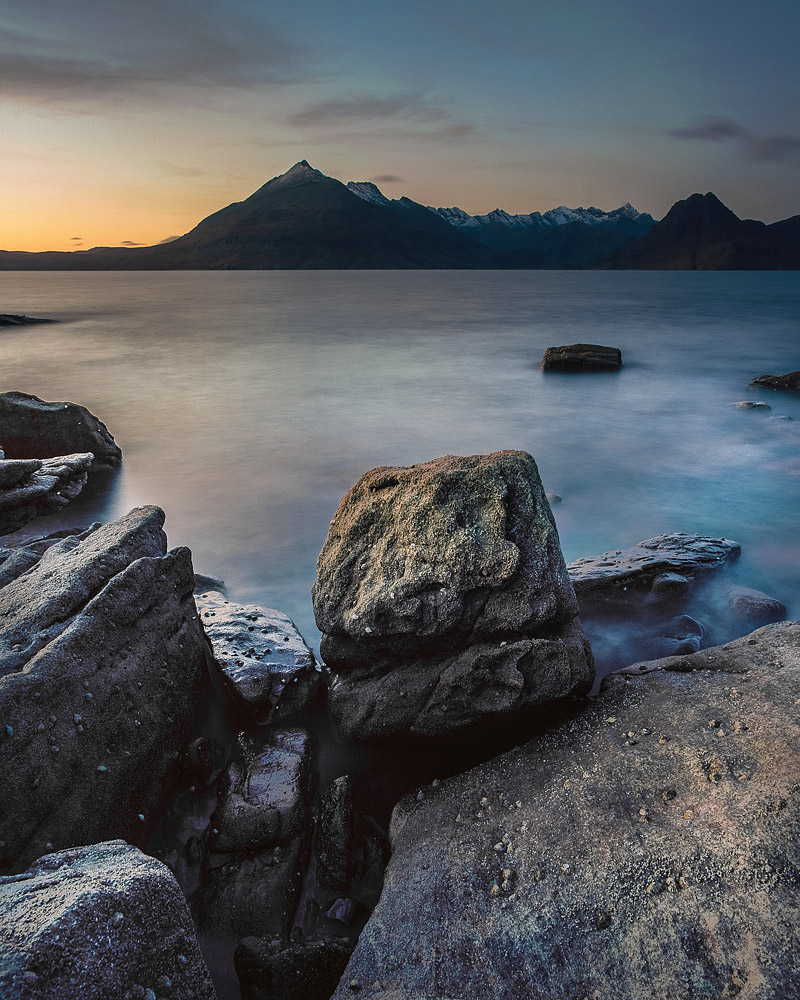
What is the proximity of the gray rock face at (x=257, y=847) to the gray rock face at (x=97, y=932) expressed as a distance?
0.80 m

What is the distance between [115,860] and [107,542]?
2251 mm

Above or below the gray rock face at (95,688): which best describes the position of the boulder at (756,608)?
below

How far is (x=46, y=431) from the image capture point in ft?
28.7

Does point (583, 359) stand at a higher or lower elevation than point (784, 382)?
higher

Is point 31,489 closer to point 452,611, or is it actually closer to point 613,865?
point 452,611

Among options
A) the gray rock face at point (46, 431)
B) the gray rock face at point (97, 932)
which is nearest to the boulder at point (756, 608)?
the gray rock face at point (97, 932)

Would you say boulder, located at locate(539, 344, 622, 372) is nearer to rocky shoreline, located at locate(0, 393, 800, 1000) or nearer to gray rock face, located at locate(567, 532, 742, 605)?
gray rock face, located at locate(567, 532, 742, 605)

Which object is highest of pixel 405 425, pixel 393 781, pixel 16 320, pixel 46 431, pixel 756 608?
pixel 16 320

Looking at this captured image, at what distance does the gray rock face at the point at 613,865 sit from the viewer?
7.41ft

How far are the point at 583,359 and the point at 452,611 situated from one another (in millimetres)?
15101

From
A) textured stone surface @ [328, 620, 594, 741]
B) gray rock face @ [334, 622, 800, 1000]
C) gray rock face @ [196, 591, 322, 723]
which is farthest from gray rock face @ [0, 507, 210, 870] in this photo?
gray rock face @ [334, 622, 800, 1000]

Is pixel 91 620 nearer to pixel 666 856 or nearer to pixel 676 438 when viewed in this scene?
pixel 666 856

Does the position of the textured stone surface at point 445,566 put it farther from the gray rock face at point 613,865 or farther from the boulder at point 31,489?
the boulder at point 31,489

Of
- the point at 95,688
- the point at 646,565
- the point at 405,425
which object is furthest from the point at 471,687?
the point at 405,425
